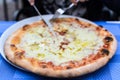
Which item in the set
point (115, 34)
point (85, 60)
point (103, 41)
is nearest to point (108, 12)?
point (115, 34)

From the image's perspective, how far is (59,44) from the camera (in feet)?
2.54

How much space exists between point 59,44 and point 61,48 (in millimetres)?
25

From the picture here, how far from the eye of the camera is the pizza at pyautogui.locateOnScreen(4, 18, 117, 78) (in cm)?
66

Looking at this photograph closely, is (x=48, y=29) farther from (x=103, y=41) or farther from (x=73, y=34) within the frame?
(x=103, y=41)

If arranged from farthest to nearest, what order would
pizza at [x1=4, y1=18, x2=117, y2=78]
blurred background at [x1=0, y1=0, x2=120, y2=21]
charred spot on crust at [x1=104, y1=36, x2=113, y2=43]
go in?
blurred background at [x1=0, y1=0, x2=120, y2=21] < charred spot on crust at [x1=104, y1=36, x2=113, y2=43] < pizza at [x1=4, y1=18, x2=117, y2=78]

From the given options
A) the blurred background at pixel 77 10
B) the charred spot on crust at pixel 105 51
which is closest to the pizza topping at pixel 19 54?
the charred spot on crust at pixel 105 51

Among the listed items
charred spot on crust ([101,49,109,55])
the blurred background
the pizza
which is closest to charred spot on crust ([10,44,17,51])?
the pizza

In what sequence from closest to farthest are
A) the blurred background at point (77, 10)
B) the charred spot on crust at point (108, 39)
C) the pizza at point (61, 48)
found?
Result: the pizza at point (61, 48)
the charred spot on crust at point (108, 39)
the blurred background at point (77, 10)

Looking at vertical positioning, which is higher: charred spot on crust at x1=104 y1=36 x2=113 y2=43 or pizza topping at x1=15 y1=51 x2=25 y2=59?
charred spot on crust at x1=104 y1=36 x2=113 y2=43

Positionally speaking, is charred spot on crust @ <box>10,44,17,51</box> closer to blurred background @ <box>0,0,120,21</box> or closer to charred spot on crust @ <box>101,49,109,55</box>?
charred spot on crust @ <box>101,49,109,55</box>

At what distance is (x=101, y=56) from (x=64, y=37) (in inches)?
6.5

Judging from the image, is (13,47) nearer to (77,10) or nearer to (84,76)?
(84,76)

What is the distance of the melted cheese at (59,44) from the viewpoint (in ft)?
2.34

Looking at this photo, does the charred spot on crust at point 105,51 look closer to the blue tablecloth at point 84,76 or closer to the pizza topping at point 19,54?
the blue tablecloth at point 84,76
